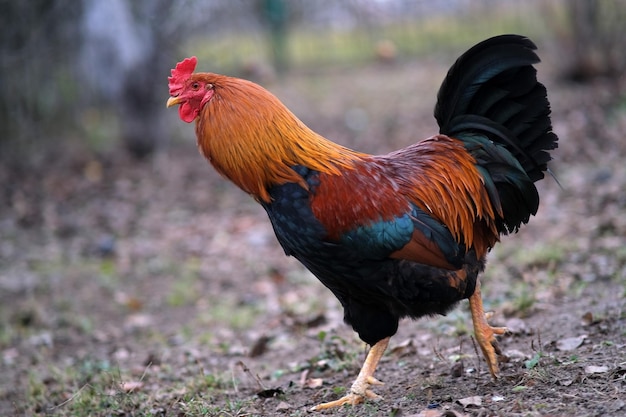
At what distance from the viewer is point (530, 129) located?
3.96 metres

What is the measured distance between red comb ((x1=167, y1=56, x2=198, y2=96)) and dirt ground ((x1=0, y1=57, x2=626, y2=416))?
6.14ft

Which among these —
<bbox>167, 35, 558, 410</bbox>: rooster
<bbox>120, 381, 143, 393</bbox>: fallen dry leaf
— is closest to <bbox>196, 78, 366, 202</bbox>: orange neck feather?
<bbox>167, 35, 558, 410</bbox>: rooster

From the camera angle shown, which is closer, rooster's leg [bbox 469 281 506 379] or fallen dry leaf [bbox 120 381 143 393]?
rooster's leg [bbox 469 281 506 379]

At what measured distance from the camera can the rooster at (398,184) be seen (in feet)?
12.4

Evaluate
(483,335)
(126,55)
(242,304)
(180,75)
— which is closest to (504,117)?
(483,335)

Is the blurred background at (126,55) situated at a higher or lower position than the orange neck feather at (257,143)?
higher

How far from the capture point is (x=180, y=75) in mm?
4230

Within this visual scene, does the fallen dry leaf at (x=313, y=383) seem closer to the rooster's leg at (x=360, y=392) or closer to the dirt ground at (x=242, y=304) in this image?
the dirt ground at (x=242, y=304)

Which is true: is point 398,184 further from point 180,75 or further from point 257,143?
point 180,75

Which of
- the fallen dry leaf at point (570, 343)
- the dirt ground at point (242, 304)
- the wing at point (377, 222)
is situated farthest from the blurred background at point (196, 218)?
the wing at point (377, 222)

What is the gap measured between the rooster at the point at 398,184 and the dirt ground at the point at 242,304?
472 millimetres

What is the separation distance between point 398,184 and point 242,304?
11.3 ft

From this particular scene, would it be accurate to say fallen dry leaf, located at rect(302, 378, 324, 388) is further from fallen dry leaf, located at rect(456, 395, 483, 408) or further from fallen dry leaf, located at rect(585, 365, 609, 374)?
fallen dry leaf, located at rect(585, 365, 609, 374)

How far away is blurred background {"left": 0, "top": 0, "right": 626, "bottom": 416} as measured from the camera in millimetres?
5039
